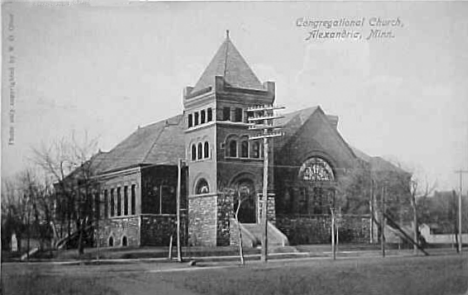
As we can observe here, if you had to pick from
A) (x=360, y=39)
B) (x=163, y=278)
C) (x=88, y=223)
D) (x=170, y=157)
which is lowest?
(x=163, y=278)

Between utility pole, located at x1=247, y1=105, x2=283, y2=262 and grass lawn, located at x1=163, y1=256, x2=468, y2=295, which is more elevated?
utility pole, located at x1=247, y1=105, x2=283, y2=262

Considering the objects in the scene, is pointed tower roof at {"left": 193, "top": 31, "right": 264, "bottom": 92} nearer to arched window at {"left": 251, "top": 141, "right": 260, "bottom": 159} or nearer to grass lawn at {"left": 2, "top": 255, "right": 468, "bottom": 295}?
arched window at {"left": 251, "top": 141, "right": 260, "bottom": 159}

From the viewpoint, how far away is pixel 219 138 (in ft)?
14.1

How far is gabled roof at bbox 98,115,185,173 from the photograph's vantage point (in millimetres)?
4203

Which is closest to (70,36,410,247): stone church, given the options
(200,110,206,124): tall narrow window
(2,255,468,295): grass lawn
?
(200,110,206,124): tall narrow window

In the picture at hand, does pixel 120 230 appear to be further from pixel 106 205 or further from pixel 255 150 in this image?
pixel 255 150

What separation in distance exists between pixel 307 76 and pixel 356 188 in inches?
28.6

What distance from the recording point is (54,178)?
4.20 meters

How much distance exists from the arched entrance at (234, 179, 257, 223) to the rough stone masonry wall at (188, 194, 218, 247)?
13cm

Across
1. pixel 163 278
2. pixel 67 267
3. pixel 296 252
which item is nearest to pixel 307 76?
pixel 296 252

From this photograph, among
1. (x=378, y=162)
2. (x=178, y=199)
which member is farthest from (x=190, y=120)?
(x=378, y=162)

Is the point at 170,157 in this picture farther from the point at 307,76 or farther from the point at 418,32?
the point at 418,32

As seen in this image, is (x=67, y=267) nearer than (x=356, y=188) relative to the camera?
Yes

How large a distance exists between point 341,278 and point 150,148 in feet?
4.29
